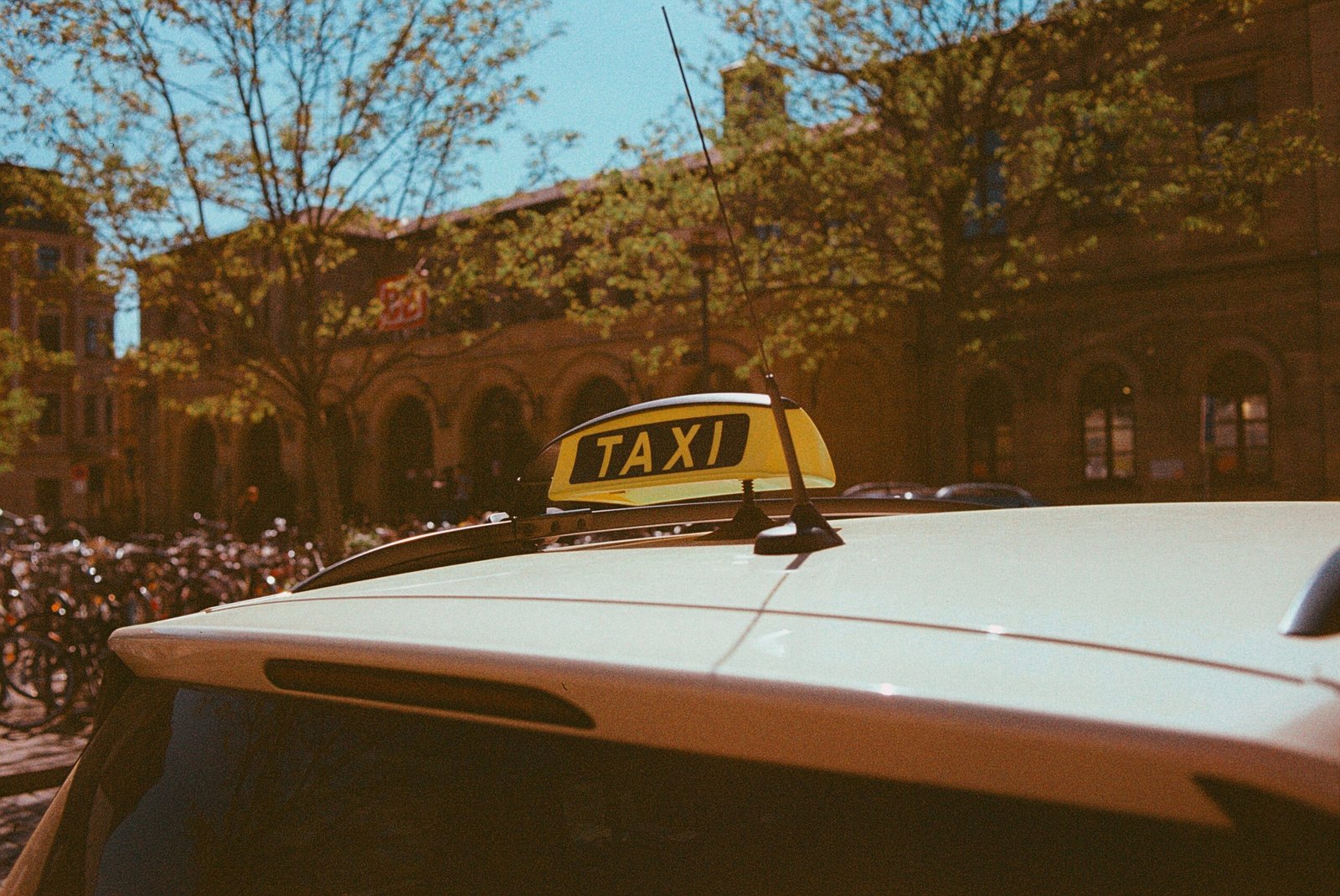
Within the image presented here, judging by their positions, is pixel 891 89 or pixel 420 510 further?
pixel 420 510

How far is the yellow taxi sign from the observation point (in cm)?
165

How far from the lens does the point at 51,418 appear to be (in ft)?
181

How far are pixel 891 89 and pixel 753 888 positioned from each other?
17958 millimetres

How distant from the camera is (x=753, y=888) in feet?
3.12

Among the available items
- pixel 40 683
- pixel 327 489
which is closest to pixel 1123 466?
pixel 327 489

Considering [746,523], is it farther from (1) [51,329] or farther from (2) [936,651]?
(1) [51,329]

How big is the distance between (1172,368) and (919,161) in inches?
371

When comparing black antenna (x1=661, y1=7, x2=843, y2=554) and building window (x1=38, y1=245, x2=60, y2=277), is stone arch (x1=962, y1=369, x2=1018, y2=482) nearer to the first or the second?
black antenna (x1=661, y1=7, x2=843, y2=554)

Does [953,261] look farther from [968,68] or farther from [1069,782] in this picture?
[1069,782]

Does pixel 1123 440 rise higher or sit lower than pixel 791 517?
higher

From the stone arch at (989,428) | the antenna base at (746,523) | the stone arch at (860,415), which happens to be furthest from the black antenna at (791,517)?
Answer: the stone arch at (860,415)

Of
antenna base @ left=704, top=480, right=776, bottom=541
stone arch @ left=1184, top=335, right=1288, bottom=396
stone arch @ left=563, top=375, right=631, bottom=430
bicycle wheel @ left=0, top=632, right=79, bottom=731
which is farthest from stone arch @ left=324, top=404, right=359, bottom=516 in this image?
antenna base @ left=704, top=480, right=776, bottom=541

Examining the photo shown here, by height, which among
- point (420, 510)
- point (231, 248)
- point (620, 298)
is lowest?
point (420, 510)

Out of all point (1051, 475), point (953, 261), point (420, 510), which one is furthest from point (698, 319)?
point (420, 510)
